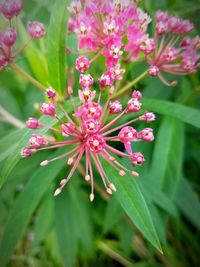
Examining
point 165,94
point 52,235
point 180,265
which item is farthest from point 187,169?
point 52,235

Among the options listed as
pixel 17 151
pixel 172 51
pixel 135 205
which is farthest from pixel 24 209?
pixel 172 51

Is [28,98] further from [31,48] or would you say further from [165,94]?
[165,94]

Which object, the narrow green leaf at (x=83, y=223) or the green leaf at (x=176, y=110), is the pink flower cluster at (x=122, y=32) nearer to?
the green leaf at (x=176, y=110)

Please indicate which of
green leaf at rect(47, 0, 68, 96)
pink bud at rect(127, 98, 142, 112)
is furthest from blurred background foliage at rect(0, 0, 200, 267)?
pink bud at rect(127, 98, 142, 112)

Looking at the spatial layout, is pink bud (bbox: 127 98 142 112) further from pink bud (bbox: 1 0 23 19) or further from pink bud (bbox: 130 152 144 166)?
pink bud (bbox: 1 0 23 19)

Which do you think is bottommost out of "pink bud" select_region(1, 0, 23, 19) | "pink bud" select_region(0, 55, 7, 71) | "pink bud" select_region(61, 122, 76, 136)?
"pink bud" select_region(61, 122, 76, 136)

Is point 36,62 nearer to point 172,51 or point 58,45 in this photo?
point 58,45

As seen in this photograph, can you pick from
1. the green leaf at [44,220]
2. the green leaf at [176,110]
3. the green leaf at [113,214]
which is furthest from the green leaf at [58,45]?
the green leaf at [44,220]
